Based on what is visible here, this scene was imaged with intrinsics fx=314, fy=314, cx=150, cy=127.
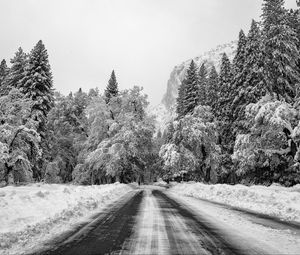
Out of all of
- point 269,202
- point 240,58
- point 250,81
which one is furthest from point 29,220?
point 240,58

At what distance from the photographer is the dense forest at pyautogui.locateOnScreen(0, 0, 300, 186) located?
86.6ft

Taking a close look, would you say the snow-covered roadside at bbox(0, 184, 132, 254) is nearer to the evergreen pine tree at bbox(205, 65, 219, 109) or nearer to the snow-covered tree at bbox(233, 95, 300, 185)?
the snow-covered tree at bbox(233, 95, 300, 185)

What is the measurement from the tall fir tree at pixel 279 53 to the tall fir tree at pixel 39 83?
24608mm

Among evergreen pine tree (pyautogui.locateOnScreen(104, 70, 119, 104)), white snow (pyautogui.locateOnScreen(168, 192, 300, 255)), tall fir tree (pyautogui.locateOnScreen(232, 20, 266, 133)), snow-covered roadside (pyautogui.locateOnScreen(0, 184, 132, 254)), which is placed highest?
evergreen pine tree (pyautogui.locateOnScreen(104, 70, 119, 104))

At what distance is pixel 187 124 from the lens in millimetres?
39625

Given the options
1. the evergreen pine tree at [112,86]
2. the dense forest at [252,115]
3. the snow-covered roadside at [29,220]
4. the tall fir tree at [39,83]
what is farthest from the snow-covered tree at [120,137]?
the snow-covered roadside at [29,220]

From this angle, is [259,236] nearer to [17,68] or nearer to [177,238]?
[177,238]

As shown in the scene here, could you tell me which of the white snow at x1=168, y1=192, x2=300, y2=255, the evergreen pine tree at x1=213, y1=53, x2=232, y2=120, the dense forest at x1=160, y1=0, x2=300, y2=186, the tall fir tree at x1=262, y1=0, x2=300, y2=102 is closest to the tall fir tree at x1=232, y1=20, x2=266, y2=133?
the dense forest at x1=160, y1=0, x2=300, y2=186

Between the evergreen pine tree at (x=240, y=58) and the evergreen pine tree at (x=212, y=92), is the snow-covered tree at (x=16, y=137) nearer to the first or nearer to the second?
the evergreen pine tree at (x=240, y=58)

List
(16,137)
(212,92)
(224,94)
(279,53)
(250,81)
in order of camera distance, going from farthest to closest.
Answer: (212,92)
(224,94)
(250,81)
(16,137)
(279,53)

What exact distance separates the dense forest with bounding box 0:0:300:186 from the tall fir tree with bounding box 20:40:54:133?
0.40ft

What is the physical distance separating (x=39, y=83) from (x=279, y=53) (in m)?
26.2

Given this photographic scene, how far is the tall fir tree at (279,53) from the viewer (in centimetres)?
2631

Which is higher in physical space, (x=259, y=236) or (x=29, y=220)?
(x=29, y=220)
